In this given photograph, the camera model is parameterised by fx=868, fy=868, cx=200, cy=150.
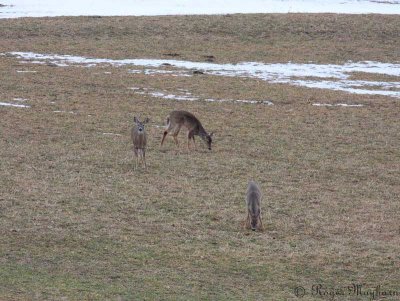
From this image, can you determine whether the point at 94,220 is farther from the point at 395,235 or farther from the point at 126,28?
the point at 126,28

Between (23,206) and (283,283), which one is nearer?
(283,283)

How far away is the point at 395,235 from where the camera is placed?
13.9 m

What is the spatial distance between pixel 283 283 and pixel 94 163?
26.0 ft

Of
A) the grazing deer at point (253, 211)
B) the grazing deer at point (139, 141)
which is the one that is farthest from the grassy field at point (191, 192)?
the grazing deer at point (139, 141)

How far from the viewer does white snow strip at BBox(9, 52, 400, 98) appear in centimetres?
3225

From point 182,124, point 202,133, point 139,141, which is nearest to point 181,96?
point 182,124

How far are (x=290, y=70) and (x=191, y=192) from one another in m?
20.1

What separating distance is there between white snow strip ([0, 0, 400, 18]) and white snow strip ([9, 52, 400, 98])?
51.9ft

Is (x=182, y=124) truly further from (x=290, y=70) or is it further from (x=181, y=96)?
(x=290, y=70)

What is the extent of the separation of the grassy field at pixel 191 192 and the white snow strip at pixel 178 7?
67.8ft

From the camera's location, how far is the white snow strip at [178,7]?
5339 cm

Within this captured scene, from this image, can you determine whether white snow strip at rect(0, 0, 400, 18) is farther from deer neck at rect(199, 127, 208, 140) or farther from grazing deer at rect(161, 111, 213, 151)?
deer neck at rect(199, 127, 208, 140)

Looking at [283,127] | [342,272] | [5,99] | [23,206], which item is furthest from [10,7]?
[342,272]

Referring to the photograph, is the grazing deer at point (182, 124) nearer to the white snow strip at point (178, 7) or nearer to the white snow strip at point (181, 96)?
the white snow strip at point (181, 96)
